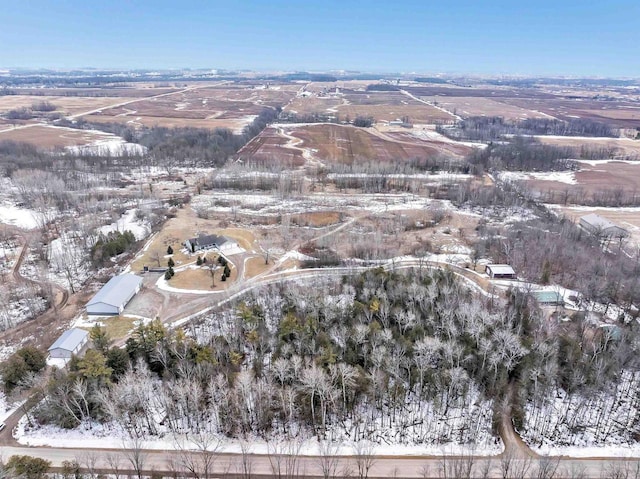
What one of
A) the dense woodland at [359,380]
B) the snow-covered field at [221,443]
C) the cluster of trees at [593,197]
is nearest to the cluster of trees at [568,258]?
the dense woodland at [359,380]

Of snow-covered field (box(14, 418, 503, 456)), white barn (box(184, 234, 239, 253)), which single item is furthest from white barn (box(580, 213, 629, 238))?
white barn (box(184, 234, 239, 253))

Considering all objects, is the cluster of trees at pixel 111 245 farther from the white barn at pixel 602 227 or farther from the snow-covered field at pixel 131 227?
the white barn at pixel 602 227

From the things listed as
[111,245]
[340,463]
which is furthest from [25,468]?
[111,245]

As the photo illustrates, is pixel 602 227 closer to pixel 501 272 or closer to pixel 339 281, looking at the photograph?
pixel 501 272

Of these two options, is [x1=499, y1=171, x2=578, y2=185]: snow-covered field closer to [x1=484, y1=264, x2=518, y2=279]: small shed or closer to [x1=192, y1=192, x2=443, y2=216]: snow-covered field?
[x1=192, y1=192, x2=443, y2=216]: snow-covered field

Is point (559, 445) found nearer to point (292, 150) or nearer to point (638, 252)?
point (638, 252)

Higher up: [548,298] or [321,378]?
[321,378]
